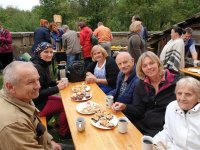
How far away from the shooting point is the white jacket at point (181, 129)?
5.67ft

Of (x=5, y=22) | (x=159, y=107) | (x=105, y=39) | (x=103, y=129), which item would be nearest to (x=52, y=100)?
(x=103, y=129)

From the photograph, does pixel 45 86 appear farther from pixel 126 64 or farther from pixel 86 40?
pixel 86 40

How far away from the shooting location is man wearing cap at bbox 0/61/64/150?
4.65 ft

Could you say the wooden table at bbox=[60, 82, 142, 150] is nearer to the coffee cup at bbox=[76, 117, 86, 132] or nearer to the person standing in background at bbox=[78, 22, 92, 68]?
the coffee cup at bbox=[76, 117, 86, 132]

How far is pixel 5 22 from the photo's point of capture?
1538 centimetres

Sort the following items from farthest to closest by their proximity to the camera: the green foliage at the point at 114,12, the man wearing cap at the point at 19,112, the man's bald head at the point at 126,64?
the green foliage at the point at 114,12 → the man's bald head at the point at 126,64 → the man wearing cap at the point at 19,112

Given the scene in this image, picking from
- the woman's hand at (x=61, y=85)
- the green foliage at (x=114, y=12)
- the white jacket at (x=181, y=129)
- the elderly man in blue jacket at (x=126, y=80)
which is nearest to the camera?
the white jacket at (x=181, y=129)

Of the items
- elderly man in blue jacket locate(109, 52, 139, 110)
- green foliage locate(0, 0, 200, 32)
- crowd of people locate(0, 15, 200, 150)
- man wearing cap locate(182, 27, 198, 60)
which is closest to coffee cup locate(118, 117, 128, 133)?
crowd of people locate(0, 15, 200, 150)

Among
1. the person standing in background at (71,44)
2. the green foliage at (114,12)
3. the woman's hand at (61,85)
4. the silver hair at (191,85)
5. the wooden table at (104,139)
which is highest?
the green foliage at (114,12)

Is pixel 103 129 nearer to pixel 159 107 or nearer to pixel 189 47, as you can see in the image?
pixel 159 107

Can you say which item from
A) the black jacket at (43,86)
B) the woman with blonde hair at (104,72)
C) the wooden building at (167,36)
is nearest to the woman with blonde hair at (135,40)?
the woman with blonde hair at (104,72)

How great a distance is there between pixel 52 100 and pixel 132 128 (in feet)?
5.65

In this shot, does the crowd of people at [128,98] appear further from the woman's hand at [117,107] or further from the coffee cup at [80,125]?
the coffee cup at [80,125]

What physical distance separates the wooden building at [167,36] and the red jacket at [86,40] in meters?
2.61
